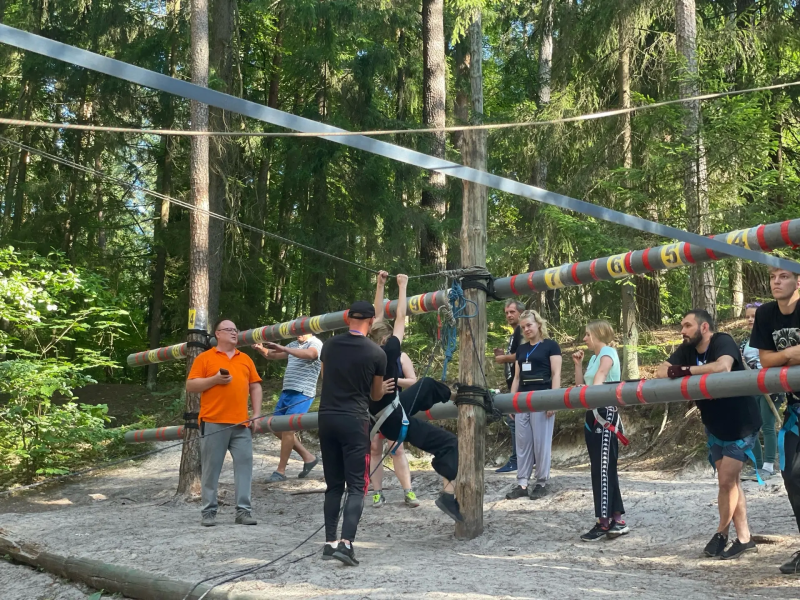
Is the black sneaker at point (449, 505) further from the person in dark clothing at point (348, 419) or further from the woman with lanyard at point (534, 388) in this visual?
the woman with lanyard at point (534, 388)

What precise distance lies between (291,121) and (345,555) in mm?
3007

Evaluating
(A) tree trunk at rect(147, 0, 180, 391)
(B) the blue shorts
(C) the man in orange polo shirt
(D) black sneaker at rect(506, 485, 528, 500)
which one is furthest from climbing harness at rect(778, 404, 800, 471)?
(A) tree trunk at rect(147, 0, 180, 391)

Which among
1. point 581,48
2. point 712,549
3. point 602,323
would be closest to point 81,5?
point 581,48

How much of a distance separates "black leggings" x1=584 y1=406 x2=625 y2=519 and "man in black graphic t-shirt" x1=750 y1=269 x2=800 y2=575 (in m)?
1.47

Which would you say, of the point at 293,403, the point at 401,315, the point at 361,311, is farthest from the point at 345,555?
the point at 293,403

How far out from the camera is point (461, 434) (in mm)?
6910

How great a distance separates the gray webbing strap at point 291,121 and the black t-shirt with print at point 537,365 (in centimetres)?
351

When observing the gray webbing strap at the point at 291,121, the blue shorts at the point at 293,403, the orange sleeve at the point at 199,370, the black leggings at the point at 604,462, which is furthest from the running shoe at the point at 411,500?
the gray webbing strap at the point at 291,121

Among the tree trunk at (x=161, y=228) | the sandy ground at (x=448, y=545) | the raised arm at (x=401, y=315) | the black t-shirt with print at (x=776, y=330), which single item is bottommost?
the sandy ground at (x=448, y=545)

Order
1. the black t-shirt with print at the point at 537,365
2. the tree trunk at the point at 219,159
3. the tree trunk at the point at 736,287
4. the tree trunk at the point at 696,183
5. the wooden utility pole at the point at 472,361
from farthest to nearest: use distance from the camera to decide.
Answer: the tree trunk at the point at 219,159, the tree trunk at the point at 736,287, the tree trunk at the point at 696,183, the black t-shirt with print at the point at 537,365, the wooden utility pole at the point at 472,361

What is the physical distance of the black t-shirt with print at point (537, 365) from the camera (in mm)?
7902

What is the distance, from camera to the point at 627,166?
11.8 metres

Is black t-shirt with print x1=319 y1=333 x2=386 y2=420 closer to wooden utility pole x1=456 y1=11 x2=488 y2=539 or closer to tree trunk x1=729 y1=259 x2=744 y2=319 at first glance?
wooden utility pole x1=456 y1=11 x2=488 y2=539

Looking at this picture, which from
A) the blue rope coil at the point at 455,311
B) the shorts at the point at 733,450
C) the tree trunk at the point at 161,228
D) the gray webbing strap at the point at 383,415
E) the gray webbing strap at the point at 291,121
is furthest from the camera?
the tree trunk at the point at 161,228
